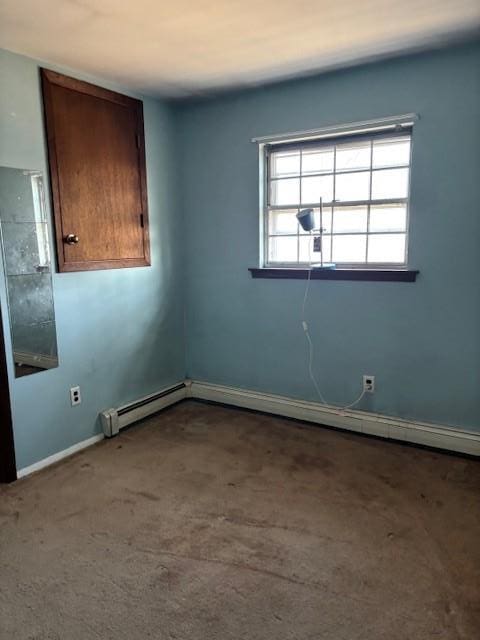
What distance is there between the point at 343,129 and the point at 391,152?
1.11ft

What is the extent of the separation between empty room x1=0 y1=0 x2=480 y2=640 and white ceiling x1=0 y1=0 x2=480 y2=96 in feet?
0.06

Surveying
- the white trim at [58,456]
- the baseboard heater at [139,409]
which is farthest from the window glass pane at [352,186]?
the white trim at [58,456]

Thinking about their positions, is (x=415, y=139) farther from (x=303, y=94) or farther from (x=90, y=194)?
(x=90, y=194)

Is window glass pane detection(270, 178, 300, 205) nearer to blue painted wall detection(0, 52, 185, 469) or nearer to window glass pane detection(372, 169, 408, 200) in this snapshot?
window glass pane detection(372, 169, 408, 200)

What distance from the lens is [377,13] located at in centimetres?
209

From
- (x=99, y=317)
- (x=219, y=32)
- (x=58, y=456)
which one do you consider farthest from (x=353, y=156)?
(x=58, y=456)

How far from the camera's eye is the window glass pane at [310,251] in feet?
10.2

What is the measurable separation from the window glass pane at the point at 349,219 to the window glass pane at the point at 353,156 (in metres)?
0.27

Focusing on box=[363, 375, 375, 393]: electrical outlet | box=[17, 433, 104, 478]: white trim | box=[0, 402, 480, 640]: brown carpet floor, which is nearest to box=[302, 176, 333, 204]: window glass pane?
box=[363, 375, 375, 393]: electrical outlet

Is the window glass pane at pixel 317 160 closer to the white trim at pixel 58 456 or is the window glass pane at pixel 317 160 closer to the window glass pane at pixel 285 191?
the window glass pane at pixel 285 191

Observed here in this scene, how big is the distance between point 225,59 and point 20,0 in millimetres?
1115

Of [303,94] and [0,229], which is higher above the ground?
[303,94]

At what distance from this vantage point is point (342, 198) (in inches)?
118

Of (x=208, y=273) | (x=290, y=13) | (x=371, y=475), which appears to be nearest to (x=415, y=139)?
(x=290, y=13)
